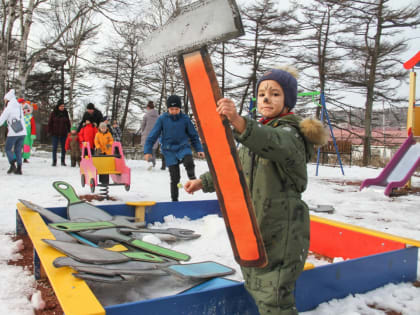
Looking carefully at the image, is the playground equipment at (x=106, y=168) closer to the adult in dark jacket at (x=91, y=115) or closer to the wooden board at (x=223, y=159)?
the adult in dark jacket at (x=91, y=115)

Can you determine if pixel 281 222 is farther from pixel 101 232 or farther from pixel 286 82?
pixel 101 232

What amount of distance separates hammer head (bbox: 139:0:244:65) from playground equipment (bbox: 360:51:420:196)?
6204 millimetres

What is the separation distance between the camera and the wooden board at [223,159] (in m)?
1.35

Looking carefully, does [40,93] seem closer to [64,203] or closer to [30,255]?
[64,203]

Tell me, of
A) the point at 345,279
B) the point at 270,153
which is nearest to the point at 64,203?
the point at 345,279

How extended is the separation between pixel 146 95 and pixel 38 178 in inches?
633

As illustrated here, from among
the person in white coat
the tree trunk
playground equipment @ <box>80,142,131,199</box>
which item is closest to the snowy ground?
playground equipment @ <box>80,142,131,199</box>

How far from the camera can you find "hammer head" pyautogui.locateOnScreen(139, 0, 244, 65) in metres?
1.29

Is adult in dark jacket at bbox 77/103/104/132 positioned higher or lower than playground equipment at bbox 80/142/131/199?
higher

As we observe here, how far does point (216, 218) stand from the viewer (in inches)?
140

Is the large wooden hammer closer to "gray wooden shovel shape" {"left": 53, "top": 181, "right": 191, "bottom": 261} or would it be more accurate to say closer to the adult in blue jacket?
"gray wooden shovel shape" {"left": 53, "top": 181, "right": 191, "bottom": 261}

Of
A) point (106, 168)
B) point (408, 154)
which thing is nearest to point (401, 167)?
point (408, 154)

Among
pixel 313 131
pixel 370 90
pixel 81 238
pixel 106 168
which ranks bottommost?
pixel 81 238

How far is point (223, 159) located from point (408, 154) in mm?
7417
